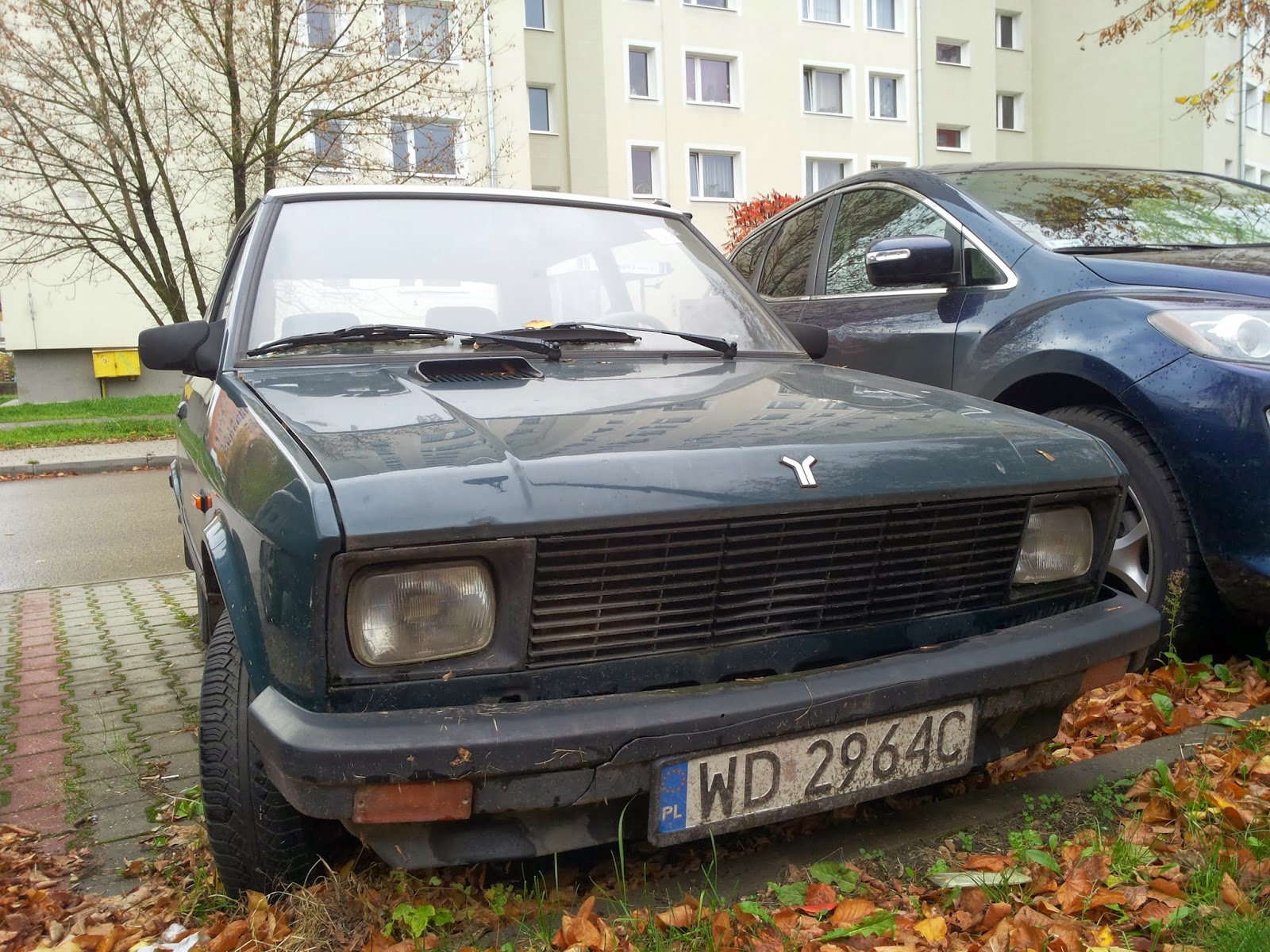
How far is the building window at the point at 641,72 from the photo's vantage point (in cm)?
2912

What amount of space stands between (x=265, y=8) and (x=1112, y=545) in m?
13.2

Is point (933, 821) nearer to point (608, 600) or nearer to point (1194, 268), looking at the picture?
point (608, 600)

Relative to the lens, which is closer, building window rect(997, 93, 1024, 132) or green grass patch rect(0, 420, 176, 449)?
green grass patch rect(0, 420, 176, 449)

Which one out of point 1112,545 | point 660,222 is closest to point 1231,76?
point 660,222

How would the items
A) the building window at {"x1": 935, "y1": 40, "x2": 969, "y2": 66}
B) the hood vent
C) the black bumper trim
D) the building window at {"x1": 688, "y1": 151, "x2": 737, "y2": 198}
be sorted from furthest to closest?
the building window at {"x1": 935, "y1": 40, "x2": 969, "y2": 66} → the building window at {"x1": 688, "y1": 151, "x2": 737, "y2": 198} → the hood vent → the black bumper trim

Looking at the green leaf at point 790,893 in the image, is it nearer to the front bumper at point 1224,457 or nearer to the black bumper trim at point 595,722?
the black bumper trim at point 595,722

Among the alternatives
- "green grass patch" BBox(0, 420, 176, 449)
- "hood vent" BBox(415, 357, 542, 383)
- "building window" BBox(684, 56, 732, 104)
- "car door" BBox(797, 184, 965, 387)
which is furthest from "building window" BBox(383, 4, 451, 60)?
"building window" BBox(684, 56, 732, 104)

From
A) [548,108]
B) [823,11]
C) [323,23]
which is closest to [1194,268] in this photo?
[323,23]

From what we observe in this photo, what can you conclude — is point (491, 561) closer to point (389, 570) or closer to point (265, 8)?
point (389, 570)

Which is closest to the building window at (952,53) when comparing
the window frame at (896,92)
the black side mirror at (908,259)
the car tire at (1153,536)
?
the window frame at (896,92)

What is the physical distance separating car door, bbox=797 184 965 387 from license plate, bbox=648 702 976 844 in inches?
78.9

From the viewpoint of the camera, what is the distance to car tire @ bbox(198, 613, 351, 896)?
205cm

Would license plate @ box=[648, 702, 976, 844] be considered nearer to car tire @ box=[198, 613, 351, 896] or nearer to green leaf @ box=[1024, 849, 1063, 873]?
green leaf @ box=[1024, 849, 1063, 873]

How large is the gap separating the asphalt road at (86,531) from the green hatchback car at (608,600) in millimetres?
4720
